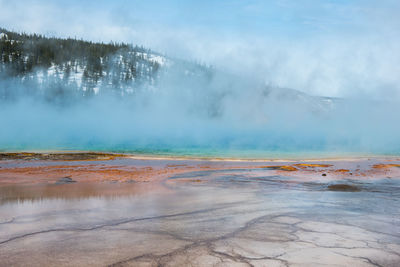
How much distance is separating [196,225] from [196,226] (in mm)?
66

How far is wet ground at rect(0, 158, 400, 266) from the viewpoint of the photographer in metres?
4.53

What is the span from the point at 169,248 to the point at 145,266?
667 millimetres

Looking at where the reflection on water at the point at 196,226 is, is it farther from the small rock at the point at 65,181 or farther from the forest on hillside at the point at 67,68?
the forest on hillside at the point at 67,68

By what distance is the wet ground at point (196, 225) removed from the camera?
4.53 metres

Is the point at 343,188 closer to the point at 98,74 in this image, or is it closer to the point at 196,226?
the point at 196,226

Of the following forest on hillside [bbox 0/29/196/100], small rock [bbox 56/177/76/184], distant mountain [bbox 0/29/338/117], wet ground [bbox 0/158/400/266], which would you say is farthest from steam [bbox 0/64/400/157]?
wet ground [bbox 0/158/400/266]

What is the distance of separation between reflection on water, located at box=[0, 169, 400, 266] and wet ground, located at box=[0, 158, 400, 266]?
0.05 ft

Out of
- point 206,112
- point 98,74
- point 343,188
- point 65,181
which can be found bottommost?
point 65,181

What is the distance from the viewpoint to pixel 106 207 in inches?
289

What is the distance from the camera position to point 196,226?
5.95 meters

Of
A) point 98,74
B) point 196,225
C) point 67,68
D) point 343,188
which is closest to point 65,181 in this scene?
point 196,225

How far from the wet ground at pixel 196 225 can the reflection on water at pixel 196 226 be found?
0.05 feet

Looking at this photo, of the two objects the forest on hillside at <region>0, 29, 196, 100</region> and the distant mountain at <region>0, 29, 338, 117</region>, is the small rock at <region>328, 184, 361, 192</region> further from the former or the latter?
the forest on hillside at <region>0, 29, 196, 100</region>

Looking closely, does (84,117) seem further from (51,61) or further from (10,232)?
(10,232)
